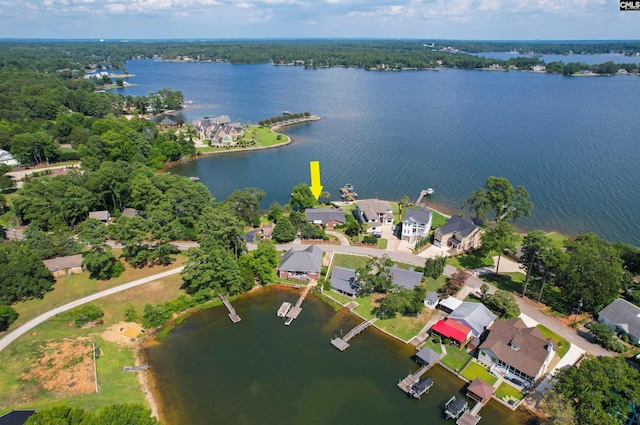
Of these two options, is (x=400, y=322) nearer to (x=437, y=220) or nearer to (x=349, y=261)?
(x=349, y=261)

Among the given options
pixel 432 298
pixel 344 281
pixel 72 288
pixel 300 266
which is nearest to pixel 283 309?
pixel 300 266

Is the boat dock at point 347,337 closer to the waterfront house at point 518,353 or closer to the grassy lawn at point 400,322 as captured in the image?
the grassy lawn at point 400,322

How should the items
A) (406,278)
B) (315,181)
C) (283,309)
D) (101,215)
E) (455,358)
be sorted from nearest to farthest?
(455,358) → (283,309) → (406,278) → (101,215) → (315,181)

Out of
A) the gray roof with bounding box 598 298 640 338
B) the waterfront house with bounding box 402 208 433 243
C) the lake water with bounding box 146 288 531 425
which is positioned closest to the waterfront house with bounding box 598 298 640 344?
the gray roof with bounding box 598 298 640 338

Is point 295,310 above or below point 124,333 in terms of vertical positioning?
below

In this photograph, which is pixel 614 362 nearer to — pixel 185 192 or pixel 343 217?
pixel 343 217

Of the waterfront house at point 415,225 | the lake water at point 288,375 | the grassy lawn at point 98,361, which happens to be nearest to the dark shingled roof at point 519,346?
the lake water at point 288,375
